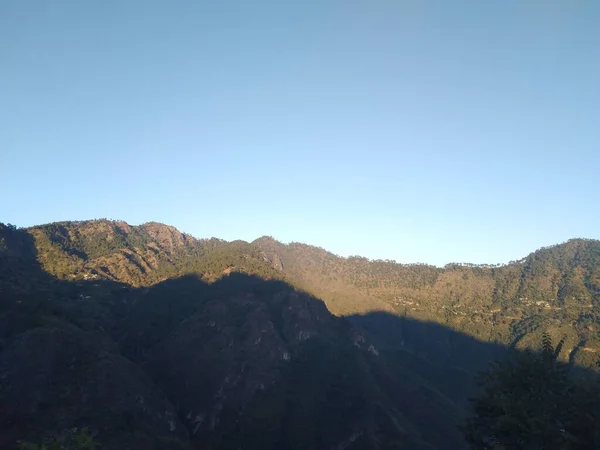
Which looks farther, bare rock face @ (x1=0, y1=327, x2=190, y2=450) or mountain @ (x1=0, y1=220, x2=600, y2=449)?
mountain @ (x1=0, y1=220, x2=600, y2=449)

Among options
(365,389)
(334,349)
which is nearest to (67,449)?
(365,389)

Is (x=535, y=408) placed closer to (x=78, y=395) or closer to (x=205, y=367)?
(x=78, y=395)

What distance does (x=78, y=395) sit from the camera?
84938 mm

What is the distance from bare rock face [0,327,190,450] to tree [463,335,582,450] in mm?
67264

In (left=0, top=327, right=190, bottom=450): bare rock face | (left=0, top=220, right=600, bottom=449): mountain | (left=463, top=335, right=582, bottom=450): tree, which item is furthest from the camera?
(left=0, top=220, right=600, bottom=449): mountain

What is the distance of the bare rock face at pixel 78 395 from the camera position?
77.2 m

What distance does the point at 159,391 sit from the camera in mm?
104812

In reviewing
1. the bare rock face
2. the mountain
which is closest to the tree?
the bare rock face

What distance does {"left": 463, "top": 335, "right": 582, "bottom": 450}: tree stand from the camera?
88.3 feet

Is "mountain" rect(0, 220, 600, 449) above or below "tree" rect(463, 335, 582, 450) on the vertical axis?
below

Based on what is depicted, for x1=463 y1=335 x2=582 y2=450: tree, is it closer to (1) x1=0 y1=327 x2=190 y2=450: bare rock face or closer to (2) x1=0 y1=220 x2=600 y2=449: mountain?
(1) x1=0 y1=327 x2=190 y2=450: bare rock face

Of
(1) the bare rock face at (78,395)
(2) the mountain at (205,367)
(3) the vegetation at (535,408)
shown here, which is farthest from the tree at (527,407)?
(2) the mountain at (205,367)

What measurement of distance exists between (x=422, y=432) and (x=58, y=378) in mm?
89670

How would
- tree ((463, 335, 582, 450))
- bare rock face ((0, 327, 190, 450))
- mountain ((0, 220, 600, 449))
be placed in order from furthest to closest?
mountain ((0, 220, 600, 449)) < bare rock face ((0, 327, 190, 450)) < tree ((463, 335, 582, 450))
